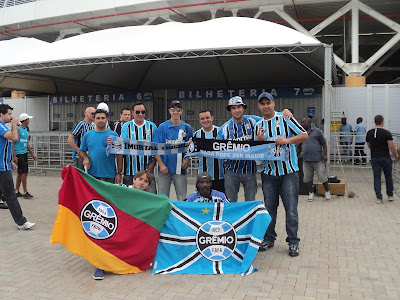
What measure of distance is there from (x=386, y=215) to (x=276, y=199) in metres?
3.45

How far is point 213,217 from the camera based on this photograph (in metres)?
5.12

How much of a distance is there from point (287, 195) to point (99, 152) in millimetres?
2869

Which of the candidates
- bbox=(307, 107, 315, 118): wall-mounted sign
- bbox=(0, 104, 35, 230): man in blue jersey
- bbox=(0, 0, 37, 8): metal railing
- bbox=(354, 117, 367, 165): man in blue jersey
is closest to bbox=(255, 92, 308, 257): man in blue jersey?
bbox=(0, 104, 35, 230): man in blue jersey

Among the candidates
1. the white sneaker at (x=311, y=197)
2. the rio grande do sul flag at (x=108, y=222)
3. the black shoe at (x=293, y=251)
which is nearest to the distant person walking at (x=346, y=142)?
the white sneaker at (x=311, y=197)

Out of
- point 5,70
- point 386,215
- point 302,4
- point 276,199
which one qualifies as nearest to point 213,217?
point 276,199

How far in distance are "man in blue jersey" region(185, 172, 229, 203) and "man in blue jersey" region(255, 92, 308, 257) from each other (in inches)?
29.1

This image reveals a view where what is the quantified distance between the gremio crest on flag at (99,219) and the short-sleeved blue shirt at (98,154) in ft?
4.44

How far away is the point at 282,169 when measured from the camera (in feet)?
18.4

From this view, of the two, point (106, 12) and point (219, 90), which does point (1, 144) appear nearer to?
point (219, 90)

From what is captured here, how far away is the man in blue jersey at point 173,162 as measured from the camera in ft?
20.9

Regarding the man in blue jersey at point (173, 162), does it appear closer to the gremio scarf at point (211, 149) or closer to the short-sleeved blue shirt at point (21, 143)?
the gremio scarf at point (211, 149)

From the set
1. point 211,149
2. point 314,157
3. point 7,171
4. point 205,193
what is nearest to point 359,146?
point 314,157

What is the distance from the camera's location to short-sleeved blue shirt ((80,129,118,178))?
6289 millimetres

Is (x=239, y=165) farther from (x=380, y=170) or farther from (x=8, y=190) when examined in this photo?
(x=380, y=170)
